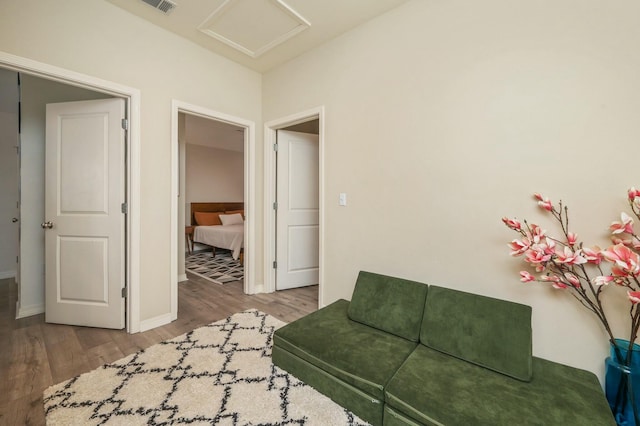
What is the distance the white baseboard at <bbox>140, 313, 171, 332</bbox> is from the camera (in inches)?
94.8

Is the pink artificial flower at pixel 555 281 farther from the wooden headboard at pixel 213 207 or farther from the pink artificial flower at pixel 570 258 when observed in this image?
the wooden headboard at pixel 213 207

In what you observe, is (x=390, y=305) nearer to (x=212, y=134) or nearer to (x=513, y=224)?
(x=513, y=224)

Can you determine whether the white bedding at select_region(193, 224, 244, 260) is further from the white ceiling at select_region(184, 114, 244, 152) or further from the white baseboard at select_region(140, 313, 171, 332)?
the white baseboard at select_region(140, 313, 171, 332)

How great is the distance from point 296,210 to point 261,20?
6.88 ft

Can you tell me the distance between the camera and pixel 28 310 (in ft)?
8.61

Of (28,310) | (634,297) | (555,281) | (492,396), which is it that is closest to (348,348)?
(492,396)

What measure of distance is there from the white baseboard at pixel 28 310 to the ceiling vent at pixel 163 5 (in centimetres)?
310

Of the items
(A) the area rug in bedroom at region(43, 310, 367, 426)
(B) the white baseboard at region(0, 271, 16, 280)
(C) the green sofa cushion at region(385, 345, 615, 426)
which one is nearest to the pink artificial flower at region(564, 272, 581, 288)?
(C) the green sofa cushion at region(385, 345, 615, 426)

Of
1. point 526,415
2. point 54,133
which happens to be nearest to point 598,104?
point 526,415

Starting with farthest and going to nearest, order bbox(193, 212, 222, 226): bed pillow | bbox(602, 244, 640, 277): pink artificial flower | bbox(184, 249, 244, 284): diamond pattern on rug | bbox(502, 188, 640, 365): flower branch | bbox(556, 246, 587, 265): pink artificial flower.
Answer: bbox(193, 212, 222, 226): bed pillow, bbox(184, 249, 244, 284): diamond pattern on rug, bbox(556, 246, 587, 265): pink artificial flower, bbox(502, 188, 640, 365): flower branch, bbox(602, 244, 640, 277): pink artificial flower

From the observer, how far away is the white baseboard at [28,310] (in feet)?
8.47

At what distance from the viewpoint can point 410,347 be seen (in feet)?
5.36

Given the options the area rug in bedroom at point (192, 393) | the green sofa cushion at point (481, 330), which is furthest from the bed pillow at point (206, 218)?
the green sofa cushion at point (481, 330)

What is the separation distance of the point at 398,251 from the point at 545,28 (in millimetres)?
1695
